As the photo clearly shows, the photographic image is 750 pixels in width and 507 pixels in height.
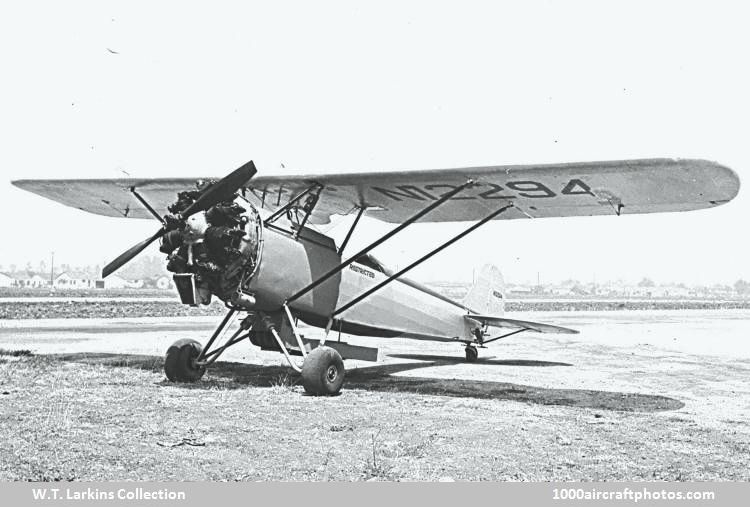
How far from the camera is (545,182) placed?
28.4 ft

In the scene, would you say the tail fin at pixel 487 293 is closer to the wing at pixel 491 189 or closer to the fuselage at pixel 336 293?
the fuselage at pixel 336 293

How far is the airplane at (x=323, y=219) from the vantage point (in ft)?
25.8

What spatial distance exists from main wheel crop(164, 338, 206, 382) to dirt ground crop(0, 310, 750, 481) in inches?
10.5

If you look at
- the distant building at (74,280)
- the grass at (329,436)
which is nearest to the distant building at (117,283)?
the distant building at (74,280)

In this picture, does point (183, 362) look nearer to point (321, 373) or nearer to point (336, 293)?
point (321, 373)

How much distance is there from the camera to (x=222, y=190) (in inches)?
309

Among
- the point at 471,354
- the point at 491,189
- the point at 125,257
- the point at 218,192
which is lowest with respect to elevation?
the point at 471,354

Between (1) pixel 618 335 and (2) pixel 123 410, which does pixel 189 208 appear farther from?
(1) pixel 618 335

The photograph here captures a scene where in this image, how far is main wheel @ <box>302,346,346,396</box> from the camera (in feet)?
27.6

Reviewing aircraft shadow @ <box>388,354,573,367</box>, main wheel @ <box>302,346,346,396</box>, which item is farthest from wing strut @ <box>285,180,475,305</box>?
aircraft shadow @ <box>388,354,573,367</box>

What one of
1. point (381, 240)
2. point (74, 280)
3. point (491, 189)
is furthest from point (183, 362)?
point (74, 280)

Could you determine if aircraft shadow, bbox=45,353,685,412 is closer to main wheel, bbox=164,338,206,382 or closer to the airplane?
main wheel, bbox=164,338,206,382

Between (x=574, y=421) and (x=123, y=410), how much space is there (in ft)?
15.6

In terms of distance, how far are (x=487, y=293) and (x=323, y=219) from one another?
544 cm
